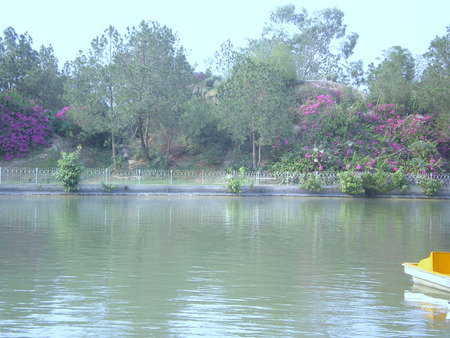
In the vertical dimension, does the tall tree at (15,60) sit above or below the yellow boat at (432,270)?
above

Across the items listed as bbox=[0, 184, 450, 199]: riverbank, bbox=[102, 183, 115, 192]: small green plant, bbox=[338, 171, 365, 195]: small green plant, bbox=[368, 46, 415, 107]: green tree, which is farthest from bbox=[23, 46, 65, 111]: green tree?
bbox=[368, 46, 415, 107]: green tree

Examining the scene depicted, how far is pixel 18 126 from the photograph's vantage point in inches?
1243

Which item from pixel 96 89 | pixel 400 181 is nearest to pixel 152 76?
pixel 96 89

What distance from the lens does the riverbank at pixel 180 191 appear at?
25875mm

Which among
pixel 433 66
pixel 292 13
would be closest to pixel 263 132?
pixel 433 66

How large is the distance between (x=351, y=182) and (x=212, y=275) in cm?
1927

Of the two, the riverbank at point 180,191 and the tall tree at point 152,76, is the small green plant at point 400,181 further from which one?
the tall tree at point 152,76

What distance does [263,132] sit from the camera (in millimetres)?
30219

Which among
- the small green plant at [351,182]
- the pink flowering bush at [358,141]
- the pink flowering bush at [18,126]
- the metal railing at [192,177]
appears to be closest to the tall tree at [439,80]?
the pink flowering bush at [358,141]

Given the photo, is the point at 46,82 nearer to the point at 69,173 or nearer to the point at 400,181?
the point at 69,173

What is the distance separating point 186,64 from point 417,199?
51.8ft

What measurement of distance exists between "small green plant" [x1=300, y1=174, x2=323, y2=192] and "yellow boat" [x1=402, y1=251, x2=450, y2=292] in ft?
60.9

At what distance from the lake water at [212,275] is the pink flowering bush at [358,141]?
1167 centimetres

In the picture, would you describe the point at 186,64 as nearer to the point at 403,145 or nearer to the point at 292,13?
the point at 403,145
